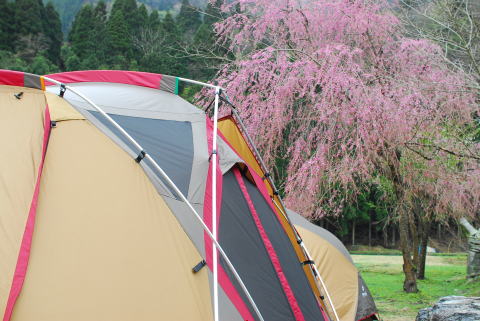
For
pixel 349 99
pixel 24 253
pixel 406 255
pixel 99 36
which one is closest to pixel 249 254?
pixel 24 253

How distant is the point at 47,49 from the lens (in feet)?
113

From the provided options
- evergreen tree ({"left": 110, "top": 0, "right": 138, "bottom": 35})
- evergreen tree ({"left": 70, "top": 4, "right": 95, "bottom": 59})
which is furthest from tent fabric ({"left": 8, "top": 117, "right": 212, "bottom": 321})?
evergreen tree ({"left": 110, "top": 0, "right": 138, "bottom": 35})

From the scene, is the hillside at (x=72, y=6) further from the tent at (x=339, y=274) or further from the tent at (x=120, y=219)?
the tent at (x=120, y=219)

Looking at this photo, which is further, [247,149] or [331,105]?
[331,105]

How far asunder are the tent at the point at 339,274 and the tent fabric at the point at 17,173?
395 cm

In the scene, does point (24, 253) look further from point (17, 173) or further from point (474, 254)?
point (474, 254)

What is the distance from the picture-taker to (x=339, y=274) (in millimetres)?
6984

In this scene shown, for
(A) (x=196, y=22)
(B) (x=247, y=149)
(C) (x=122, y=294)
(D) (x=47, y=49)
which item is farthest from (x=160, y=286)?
(A) (x=196, y=22)

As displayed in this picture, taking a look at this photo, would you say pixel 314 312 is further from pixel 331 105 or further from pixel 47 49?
pixel 47 49

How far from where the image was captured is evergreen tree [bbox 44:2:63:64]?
3531 centimetres

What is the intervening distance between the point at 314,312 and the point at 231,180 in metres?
1.26

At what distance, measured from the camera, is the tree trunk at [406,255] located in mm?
9836

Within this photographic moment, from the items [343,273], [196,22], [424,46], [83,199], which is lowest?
[343,273]

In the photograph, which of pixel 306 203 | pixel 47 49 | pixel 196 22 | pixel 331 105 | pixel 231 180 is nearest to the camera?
pixel 231 180
